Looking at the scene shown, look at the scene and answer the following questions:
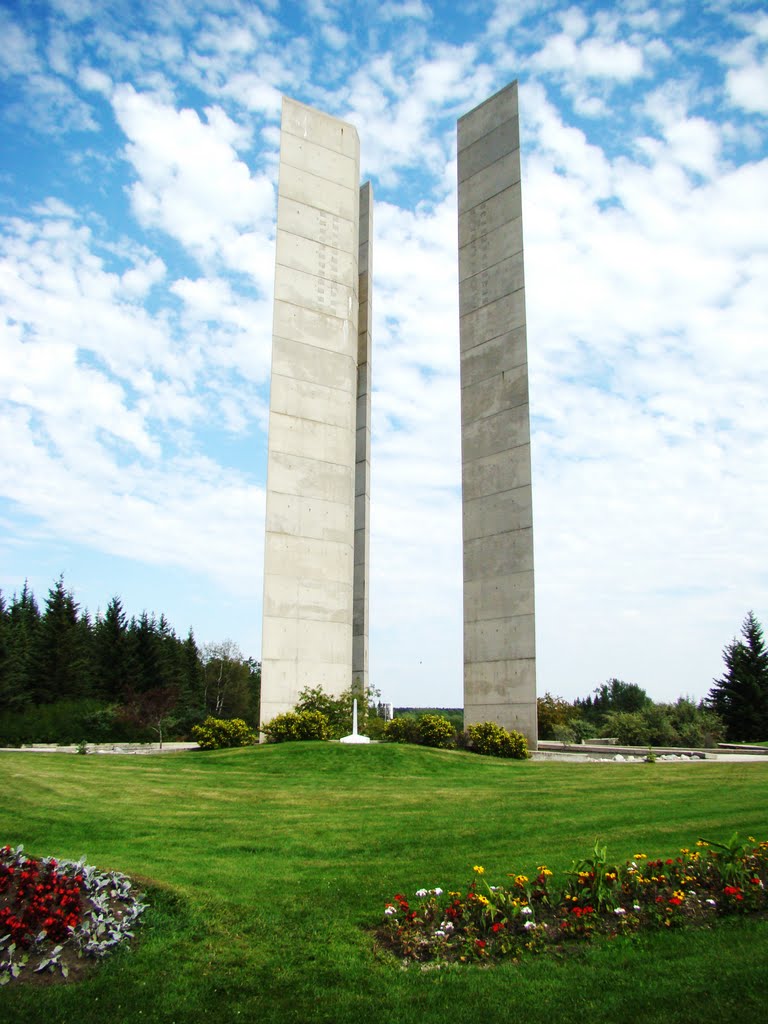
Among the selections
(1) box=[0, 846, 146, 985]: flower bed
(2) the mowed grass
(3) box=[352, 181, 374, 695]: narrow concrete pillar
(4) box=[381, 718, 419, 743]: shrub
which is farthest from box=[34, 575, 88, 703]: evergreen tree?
(1) box=[0, 846, 146, 985]: flower bed

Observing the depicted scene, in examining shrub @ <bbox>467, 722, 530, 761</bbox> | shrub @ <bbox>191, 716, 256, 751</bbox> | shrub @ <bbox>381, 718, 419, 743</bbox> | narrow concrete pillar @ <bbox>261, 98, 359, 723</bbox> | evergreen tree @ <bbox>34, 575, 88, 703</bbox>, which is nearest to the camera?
shrub @ <bbox>467, 722, 530, 761</bbox>

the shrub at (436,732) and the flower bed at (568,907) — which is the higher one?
the shrub at (436,732)

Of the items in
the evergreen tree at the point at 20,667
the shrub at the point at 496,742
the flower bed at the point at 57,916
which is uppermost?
the evergreen tree at the point at 20,667

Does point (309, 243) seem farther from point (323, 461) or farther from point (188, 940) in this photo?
point (188, 940)

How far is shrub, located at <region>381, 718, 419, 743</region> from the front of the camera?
85.3ft

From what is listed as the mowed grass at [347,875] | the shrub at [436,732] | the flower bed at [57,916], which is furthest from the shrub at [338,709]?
the flower bed at [57,916]

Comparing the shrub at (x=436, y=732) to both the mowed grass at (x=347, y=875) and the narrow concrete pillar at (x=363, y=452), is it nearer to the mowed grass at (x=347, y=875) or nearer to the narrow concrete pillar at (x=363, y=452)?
the narrow concrete pillar at (x=363, y=452)

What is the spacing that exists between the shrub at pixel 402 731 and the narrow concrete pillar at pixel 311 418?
4297mm

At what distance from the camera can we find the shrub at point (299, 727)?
25469 millimetres

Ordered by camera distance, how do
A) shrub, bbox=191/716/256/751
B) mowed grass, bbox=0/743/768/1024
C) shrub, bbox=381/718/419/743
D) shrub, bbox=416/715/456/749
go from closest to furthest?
1. mowed grass, bbox=0/743/768/1024
2. shrub, bbox=416/715/456/749
3. shrub, bbox=381/718/419/743
4. shrub, bbox=191/716/256/751

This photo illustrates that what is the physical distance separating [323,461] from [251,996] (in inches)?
1028

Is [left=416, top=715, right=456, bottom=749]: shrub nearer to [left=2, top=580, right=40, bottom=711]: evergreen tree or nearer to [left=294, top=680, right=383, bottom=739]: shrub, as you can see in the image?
[left=294, top=680, right=383, bottom=739]: shrub

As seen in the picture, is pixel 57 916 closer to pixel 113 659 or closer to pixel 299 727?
pixel 299 727

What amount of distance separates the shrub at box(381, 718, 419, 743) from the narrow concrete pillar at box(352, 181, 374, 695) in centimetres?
416
